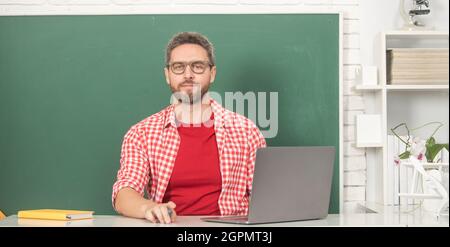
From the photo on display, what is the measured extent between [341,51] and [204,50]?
869mm

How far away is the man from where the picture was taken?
2.88 meters

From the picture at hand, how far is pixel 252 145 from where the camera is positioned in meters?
3.06

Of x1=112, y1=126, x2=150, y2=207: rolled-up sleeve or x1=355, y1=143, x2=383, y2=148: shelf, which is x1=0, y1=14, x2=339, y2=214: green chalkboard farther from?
x1=112, y1=126, x2=150, y2=207: rolled-up sleeve

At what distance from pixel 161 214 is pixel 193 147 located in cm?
76

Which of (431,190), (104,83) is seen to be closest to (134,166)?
(104,83)

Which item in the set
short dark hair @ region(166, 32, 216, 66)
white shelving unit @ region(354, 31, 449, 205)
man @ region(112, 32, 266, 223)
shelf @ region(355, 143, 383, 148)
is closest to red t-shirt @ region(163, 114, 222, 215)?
man @ region(112, 32, 266, 223)

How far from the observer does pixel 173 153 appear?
2908 millimetres

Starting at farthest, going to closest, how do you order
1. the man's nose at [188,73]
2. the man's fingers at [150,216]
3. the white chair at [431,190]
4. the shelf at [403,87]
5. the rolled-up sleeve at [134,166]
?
the shelf at [403,87] < the man's nose at [188,73] < the rolled-up sleeve at [134,166] < the white chair at [431,190] < the man's fingers at [150,216]

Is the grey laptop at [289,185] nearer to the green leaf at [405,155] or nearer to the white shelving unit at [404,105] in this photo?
the green leaf at [405,155]

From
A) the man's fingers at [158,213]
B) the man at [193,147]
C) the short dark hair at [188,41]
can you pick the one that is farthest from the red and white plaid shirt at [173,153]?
the man's fingers at [158,213]

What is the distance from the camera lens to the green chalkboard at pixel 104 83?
362 cm

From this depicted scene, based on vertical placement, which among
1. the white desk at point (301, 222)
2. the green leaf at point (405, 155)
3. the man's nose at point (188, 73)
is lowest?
the white desk at point (301, 222)

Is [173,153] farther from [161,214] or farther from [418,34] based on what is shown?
[418,34]
